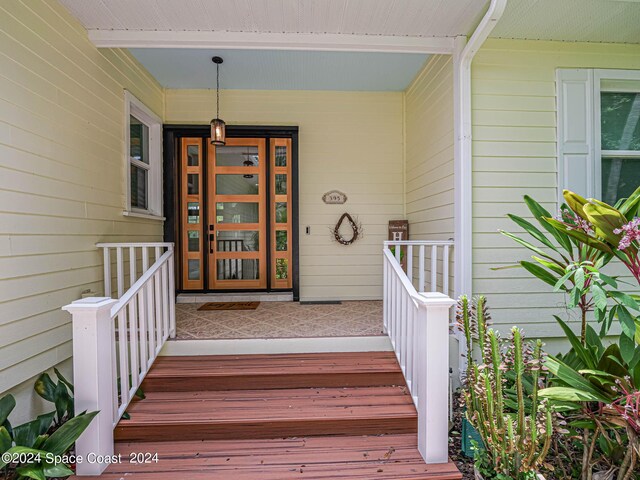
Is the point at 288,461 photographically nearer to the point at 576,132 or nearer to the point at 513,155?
the point at 513,155

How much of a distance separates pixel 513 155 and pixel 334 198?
2160 mm

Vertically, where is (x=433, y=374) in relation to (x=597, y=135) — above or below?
below

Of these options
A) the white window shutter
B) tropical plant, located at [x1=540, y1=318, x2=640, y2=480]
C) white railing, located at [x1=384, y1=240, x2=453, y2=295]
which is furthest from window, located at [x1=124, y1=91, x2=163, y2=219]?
the white window shutter

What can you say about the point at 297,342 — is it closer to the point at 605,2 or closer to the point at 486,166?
the point at 486,166

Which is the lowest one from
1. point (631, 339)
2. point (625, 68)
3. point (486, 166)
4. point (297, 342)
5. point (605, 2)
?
point (297, 342)

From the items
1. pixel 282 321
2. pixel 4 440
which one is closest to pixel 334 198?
pixel 282 321

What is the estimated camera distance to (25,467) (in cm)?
159

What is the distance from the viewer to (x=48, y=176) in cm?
233

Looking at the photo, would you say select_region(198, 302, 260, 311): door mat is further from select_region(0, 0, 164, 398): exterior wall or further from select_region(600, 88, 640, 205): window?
select_region(600, 88, 640, 205): window

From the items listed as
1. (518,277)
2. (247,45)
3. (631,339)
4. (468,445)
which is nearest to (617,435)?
(631,339)

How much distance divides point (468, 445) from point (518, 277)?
1.50 metres

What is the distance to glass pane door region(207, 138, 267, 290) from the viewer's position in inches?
175

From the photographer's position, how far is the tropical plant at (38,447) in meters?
1.57

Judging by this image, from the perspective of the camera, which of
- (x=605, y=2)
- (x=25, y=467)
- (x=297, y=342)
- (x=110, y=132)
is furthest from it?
(x=110, y=132)
